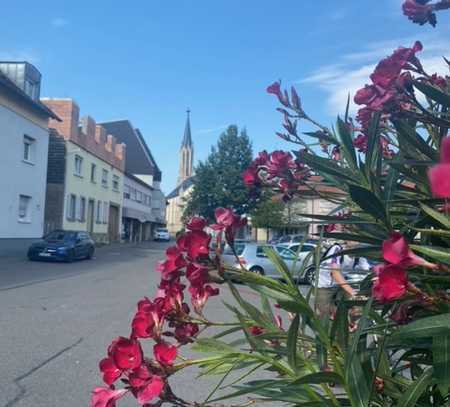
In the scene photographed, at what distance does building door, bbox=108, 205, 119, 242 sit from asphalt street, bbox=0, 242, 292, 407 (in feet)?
82.4

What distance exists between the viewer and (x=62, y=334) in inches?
274

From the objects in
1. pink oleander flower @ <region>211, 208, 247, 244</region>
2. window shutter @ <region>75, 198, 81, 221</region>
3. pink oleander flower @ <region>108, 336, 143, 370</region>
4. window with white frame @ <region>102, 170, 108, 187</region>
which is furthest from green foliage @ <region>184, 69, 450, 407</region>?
window with white frame @ <region>102, 170, 108, 187</region>

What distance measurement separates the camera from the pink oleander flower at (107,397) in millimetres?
1187

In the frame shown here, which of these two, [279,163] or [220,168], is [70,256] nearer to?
[279,163]

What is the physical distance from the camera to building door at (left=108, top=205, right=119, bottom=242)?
39.6 metres

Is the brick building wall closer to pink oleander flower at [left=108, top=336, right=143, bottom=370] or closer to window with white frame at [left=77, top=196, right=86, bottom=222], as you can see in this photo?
window with white frame at [left=77, top=196, right=86, bottom=222]

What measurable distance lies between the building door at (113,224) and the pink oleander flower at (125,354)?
3891 cm

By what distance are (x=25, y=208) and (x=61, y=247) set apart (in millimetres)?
4240

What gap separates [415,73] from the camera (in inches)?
55.8

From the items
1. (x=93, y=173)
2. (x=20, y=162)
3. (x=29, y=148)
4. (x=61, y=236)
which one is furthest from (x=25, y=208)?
(x=93, y=173)

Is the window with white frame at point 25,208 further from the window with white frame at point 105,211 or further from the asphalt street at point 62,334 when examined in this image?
the window with white frame at point 105,211

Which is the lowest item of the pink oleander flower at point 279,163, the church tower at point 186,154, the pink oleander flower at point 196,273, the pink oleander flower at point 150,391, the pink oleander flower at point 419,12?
the pink oleander flower at point 150,391

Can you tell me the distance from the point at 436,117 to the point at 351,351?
652 millimetres

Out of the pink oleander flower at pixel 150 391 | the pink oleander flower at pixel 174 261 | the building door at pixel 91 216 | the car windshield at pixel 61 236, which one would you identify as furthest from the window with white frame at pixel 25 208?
the pink oleander flower at pixel 150 391
